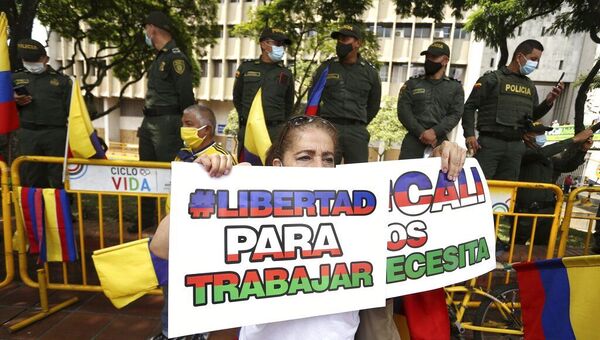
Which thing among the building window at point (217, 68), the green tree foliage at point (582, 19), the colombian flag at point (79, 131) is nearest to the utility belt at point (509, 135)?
the colombian flag at point (79, 131)

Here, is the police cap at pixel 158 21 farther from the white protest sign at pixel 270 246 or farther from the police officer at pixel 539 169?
the police officer at pixel 539 169

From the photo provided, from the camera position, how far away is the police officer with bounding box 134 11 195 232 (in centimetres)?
391

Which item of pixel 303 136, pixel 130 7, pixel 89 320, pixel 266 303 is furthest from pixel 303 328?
pixel 130 7

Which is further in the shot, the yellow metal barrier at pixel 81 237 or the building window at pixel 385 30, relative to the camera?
the building window at pixel 385 30

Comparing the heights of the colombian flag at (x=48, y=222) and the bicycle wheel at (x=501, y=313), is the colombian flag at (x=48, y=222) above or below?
above

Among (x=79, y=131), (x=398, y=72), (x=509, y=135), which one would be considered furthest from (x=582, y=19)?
(x=398, y=72)

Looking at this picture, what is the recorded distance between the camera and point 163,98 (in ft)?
13.0

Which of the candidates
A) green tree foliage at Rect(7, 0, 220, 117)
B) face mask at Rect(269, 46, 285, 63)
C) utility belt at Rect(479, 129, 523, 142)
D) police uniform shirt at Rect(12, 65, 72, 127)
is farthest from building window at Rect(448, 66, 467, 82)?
police uniform shirt at Rect(12, 65, 72, 127)

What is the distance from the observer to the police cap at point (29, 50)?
394 cm

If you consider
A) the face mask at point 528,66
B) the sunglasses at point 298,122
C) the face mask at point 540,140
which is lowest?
the face mask at point 540,140

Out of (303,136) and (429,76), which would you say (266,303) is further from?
(429,76)

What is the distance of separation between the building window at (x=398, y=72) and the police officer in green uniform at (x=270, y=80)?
26.2m

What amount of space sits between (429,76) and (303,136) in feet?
10.3

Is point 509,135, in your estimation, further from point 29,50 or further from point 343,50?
point 29,50
